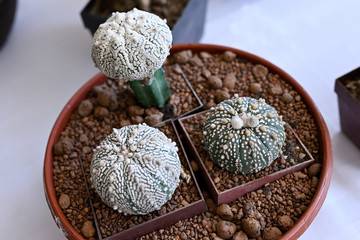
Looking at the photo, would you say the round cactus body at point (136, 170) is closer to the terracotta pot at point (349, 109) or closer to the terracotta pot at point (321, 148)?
the terracotta pot at point (321, 148)

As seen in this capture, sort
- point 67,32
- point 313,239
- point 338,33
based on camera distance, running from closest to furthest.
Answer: point 313,239, point 338,33, point 67,32

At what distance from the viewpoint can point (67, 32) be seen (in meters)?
2.06

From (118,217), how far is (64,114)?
0.46 m

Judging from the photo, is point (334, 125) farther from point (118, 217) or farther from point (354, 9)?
point (118, 217)

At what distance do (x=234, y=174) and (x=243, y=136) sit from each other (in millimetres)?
177

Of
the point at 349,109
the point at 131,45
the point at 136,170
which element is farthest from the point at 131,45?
the point at 349,109

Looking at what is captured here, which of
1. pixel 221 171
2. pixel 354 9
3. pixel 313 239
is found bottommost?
pixel 313 239

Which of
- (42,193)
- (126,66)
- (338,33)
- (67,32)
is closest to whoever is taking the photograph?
(126,66)

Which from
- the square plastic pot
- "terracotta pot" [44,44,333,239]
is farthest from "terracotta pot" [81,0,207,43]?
the square plastic pot

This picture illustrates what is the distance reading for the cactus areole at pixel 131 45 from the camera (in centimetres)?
106

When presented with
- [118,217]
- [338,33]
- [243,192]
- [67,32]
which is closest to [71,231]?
[118,217]

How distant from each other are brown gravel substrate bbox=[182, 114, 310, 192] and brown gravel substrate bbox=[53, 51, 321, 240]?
1.9 inches

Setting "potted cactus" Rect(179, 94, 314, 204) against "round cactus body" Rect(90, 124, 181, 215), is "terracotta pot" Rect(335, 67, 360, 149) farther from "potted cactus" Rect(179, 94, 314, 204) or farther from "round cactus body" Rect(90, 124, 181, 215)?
"round cactus body" Rect(90, 124, 181, 215)

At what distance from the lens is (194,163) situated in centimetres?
131
